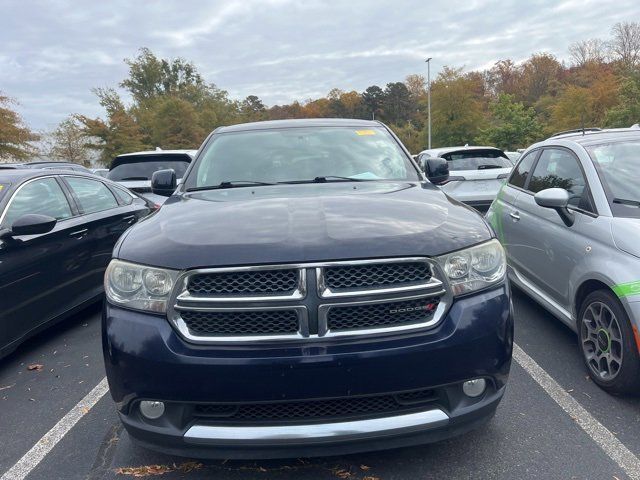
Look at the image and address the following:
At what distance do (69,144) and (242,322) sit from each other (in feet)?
142

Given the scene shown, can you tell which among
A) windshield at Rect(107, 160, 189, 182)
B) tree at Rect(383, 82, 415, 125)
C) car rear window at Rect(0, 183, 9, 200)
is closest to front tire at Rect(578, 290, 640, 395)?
car rear window at Rect(0, 183, 9, 200)

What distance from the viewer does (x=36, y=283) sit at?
407 centimetres

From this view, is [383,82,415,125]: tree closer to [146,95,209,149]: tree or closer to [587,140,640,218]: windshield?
[146,95,209,149]: tree

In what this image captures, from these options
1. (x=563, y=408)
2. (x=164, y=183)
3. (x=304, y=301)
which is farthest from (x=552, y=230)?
(x=164, y=183)

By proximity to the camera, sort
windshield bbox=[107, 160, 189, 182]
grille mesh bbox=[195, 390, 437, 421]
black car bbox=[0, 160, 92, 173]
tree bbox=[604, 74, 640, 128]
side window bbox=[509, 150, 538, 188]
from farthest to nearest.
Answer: tree bbox=[604, 74, 640, 128] → windshield bbox=[107, 160, 189, 182] → black car bbox=[0, 160, 92, 173] → side window bbox=[509, 150, 538, 188] → grille mesh bbox=[195, 390, 437, 421]

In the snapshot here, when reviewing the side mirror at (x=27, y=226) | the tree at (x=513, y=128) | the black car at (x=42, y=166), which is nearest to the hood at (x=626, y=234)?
the side mirror at (x=27, y=226)

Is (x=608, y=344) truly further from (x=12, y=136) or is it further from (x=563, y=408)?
(x=12, y=136)

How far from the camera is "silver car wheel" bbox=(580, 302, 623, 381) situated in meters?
3.16

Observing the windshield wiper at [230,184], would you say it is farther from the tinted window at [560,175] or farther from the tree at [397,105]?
the tree at [397,105]

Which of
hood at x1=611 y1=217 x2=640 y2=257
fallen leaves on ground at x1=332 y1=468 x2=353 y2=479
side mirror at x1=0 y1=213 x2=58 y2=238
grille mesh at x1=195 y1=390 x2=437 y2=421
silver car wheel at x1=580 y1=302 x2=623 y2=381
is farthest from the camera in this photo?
side mirror at x1=0 y1=213 x2=58 y2=238

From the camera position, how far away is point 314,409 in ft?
7.25

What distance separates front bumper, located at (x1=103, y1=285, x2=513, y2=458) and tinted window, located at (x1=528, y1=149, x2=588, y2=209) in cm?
211

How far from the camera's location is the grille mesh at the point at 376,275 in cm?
217

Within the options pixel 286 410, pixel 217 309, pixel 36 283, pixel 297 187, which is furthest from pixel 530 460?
pixel 36 283
